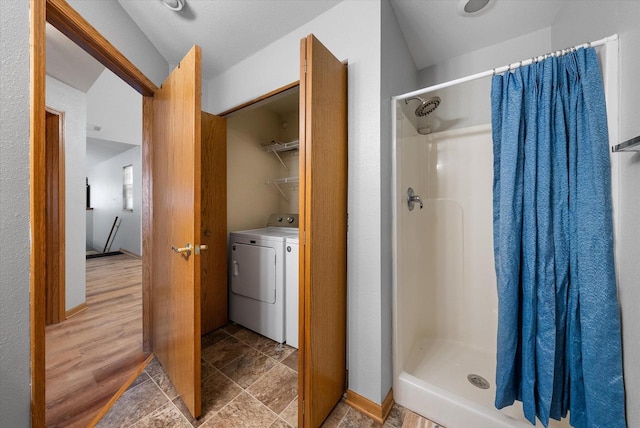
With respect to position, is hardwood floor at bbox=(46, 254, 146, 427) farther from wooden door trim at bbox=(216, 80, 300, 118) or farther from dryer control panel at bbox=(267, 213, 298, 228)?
wooden door trim at bbox=(216, 80, 300, 118)

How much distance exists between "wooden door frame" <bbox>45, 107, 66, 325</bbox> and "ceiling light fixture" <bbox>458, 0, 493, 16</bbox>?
351cm

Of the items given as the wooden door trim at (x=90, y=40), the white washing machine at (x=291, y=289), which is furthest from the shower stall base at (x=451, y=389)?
the wooden door trim at (x=90, y=40)

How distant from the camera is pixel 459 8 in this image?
1.39 meters

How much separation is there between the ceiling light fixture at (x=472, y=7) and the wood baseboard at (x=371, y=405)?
2.22 metres

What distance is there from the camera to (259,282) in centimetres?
206

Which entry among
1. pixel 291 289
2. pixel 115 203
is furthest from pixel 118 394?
pixel 115 203

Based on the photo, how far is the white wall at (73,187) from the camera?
2.44 metres

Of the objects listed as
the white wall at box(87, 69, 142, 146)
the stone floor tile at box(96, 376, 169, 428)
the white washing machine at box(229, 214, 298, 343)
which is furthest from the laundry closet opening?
the white wall at box(87, 69, 142, 146)

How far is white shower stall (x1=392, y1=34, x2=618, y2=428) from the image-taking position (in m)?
1.40

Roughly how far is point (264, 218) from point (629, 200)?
2.60 m

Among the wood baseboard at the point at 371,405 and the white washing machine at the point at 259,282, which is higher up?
the white washing machine at the point at 259,282

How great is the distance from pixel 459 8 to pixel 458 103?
654mm

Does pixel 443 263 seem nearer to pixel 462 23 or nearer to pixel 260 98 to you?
pixel 462 23

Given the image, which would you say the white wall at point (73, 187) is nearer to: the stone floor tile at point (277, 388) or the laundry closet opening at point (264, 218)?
the laundry closet opening at point (264, 218)
